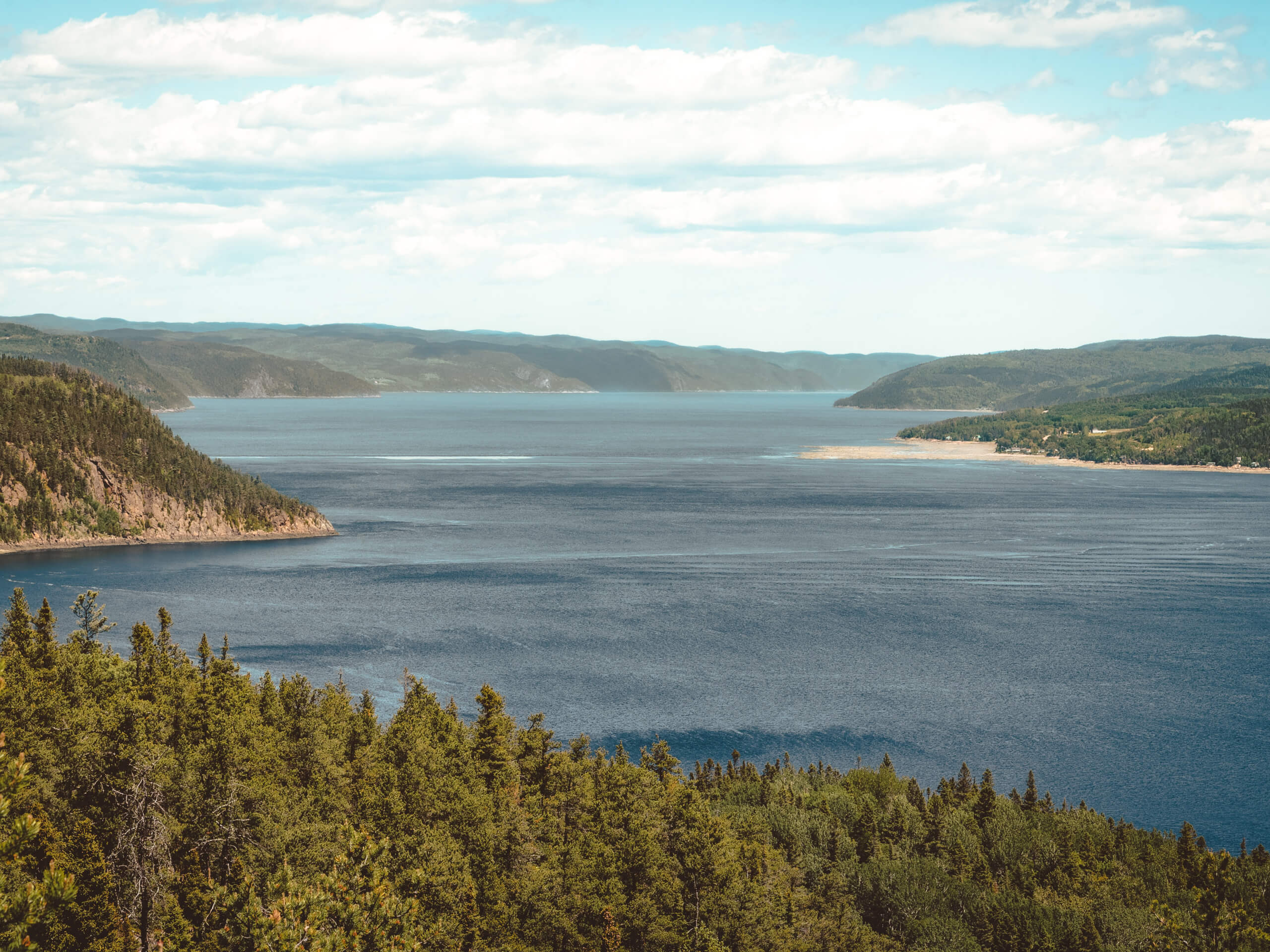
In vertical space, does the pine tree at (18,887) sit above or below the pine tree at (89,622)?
above

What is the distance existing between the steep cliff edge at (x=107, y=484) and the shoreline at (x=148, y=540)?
17 cm

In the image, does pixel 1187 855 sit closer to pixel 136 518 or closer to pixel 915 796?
pixel 915 796

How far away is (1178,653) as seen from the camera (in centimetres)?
11075

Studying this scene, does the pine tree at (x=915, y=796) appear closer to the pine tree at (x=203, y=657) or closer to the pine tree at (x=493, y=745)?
the pine tree at (x=493, y=745)

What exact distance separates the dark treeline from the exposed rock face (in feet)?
353

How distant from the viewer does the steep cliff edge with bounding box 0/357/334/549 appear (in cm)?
17075

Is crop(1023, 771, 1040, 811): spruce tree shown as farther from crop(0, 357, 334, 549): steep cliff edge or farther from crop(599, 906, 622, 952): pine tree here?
crop(0, 357, 334, 549): steep cliff edge

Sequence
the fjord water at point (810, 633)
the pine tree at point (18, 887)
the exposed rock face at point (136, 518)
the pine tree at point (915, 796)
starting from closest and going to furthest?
the pine tree at point (18, 887), the pine tree at point (915, 796), the fjord water at point (810, 633), the exposed rock face at point (136, 518)

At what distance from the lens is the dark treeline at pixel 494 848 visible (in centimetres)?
4406

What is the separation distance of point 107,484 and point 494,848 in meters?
146

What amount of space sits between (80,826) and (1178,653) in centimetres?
9586

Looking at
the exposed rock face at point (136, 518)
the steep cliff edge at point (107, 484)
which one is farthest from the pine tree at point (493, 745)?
the steep cliff edge at point (107, 484)

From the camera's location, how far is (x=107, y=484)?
179m

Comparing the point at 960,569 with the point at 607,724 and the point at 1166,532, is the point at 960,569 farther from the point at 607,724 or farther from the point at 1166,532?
the point at 607,724
